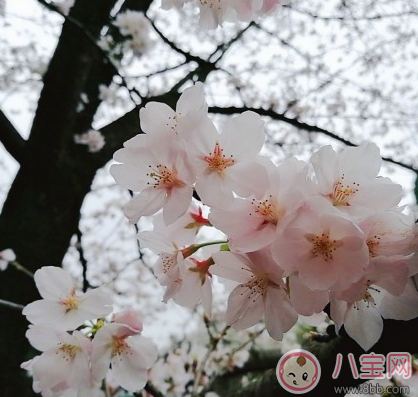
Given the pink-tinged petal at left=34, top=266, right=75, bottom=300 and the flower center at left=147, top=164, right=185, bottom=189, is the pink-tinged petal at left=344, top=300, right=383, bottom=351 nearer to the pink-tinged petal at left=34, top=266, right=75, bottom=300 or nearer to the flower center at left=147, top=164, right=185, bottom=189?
the flower center at left=147, top=164, right=185, bottom=189

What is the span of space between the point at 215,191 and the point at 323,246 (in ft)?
0.40

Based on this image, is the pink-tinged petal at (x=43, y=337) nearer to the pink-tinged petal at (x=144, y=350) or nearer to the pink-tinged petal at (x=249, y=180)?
the pink-tinged petal at (x=144, y=350)

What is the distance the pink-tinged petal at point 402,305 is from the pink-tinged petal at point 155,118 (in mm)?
299

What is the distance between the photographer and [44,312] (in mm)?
772

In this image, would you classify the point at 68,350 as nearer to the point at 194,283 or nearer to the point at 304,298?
the point at 194,283

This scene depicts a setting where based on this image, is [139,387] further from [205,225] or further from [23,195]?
[23,195]

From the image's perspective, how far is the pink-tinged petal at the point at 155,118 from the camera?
0.50 meters

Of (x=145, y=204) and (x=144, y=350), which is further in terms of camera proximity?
(x=144, y=350)

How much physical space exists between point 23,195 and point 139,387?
1.60 meters

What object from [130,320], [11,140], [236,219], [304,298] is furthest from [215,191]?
[11,140]

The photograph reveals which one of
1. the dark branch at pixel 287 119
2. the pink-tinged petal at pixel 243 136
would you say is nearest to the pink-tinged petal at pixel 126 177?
the pink-tinged petal at pixel 243 136

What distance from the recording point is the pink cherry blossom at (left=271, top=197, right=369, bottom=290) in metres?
0.42

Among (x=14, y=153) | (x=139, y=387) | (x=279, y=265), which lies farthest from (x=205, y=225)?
(x=14, y=153)

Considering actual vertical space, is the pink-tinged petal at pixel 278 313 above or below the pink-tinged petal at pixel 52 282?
below
